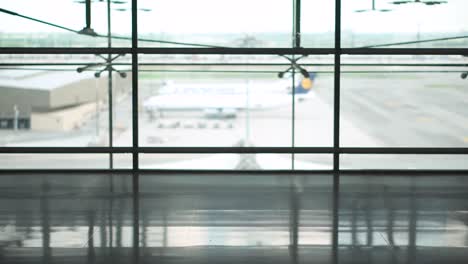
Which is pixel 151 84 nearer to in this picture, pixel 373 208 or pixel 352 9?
pixel 352 9

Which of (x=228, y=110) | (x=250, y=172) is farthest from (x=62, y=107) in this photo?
(x=250, y=172)

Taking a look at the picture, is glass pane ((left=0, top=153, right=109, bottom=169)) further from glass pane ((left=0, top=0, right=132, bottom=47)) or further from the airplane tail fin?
the airplane tail fin

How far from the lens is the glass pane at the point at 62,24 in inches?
278

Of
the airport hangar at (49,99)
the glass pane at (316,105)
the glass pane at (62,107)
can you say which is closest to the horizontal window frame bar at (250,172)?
the glass pane at (62,107)

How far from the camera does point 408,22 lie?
7.73 m

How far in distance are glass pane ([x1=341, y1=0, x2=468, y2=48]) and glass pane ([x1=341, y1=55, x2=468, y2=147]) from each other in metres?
0.39

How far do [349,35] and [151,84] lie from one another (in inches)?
76.5

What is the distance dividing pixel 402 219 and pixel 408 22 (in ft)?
10.2

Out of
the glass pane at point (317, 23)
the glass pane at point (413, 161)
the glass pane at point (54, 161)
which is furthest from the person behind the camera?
the glass pane at point (413, 161)

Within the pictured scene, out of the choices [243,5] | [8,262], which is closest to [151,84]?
[243,5]

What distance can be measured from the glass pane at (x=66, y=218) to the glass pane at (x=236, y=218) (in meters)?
0.18

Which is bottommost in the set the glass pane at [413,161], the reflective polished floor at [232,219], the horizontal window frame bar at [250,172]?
the reflective polished floor at [232,219]

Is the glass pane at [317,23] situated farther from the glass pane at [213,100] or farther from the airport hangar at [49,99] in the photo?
the airport hangar at [49,99]

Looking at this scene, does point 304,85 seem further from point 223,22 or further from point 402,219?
point 402,219
